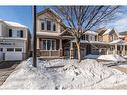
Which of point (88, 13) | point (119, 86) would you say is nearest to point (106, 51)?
point (88, 13)

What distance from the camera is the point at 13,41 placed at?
902 inches

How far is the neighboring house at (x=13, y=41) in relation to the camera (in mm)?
21641

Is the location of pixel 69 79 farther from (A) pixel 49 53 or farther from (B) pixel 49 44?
(B) pixel 49 44

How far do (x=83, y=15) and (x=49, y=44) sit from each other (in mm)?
7565

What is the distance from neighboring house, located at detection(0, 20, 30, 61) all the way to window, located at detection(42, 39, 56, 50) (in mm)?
2457

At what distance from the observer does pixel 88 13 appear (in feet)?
43.7

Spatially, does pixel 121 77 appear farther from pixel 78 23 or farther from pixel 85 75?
pixel 78 23

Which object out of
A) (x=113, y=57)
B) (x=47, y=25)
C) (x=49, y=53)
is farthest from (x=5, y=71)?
(x=113, y=57)

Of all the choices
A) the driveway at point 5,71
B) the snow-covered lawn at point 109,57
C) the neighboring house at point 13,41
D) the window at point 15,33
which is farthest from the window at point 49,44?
the window at point 15,33

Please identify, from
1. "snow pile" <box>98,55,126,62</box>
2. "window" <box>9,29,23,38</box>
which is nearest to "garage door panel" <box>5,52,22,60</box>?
"window" <box>9,29,23,38</box>

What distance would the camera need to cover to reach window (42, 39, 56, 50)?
19306 millimetres

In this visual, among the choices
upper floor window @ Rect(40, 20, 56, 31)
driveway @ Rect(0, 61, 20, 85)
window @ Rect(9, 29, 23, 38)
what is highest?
upper floor window @ Rect(40, 20, 56, 31)

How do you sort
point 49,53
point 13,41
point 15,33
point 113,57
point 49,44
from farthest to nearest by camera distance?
point 15,33 < point 13,41 < point 49,44 < point 113,57 < point 49,53

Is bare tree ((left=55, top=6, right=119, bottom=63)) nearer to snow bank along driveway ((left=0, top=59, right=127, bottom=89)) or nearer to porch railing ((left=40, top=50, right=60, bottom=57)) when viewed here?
snow bank along driveway ((left=0, top=59, right=127, bottom=89))
